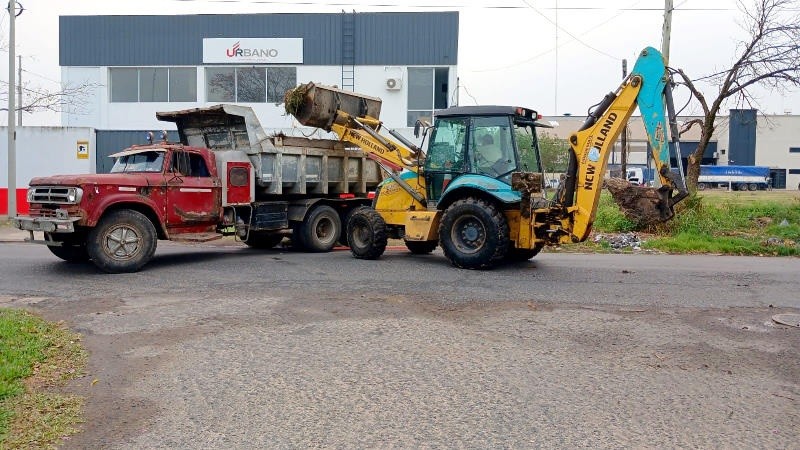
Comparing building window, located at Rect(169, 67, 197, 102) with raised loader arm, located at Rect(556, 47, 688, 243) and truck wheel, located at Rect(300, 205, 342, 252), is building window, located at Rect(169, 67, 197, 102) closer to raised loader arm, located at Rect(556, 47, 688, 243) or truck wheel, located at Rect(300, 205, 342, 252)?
truck wheel, located at Rect(300, 205, 342, 252)

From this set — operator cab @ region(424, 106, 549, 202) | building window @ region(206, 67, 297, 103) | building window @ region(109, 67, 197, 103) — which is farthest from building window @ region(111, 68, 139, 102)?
operator cab @ region(424, 106, 549, 202)

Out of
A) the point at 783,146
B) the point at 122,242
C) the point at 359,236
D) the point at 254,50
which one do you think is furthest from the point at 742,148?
the point at 122,242

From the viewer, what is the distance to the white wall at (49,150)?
25.0 m

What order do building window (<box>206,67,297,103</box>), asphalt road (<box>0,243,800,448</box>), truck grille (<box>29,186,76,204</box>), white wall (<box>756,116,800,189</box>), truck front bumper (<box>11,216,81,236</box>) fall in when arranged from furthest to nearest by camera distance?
1. white wall (<box>756,116,800,189</box>)
2. building window (<box>206,67,297,103</box>)
3. truck grille (<box>29,186,76,204</box>)
4. truck front bumper (<box>11,216,81,236</box>)
5. asphalt road (<box>0,243,800,448</box>)

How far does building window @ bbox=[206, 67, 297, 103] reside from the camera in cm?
3259

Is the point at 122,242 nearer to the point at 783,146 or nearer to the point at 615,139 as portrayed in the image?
the point at 615,139

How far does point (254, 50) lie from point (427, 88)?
25.8 ft

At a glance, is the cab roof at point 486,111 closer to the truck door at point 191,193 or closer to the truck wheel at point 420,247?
the truck wheel at point 420,247

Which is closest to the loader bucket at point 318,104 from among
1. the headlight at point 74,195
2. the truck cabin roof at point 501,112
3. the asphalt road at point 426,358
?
the truck cabin roof at point 501,112

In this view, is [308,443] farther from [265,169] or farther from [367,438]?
Answer: [265,169]

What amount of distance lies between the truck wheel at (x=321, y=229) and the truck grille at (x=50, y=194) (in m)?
4.85

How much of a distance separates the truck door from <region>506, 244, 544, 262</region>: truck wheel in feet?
17.5

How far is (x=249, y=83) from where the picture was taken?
33.0 m

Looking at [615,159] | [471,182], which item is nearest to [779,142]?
[615,159]
